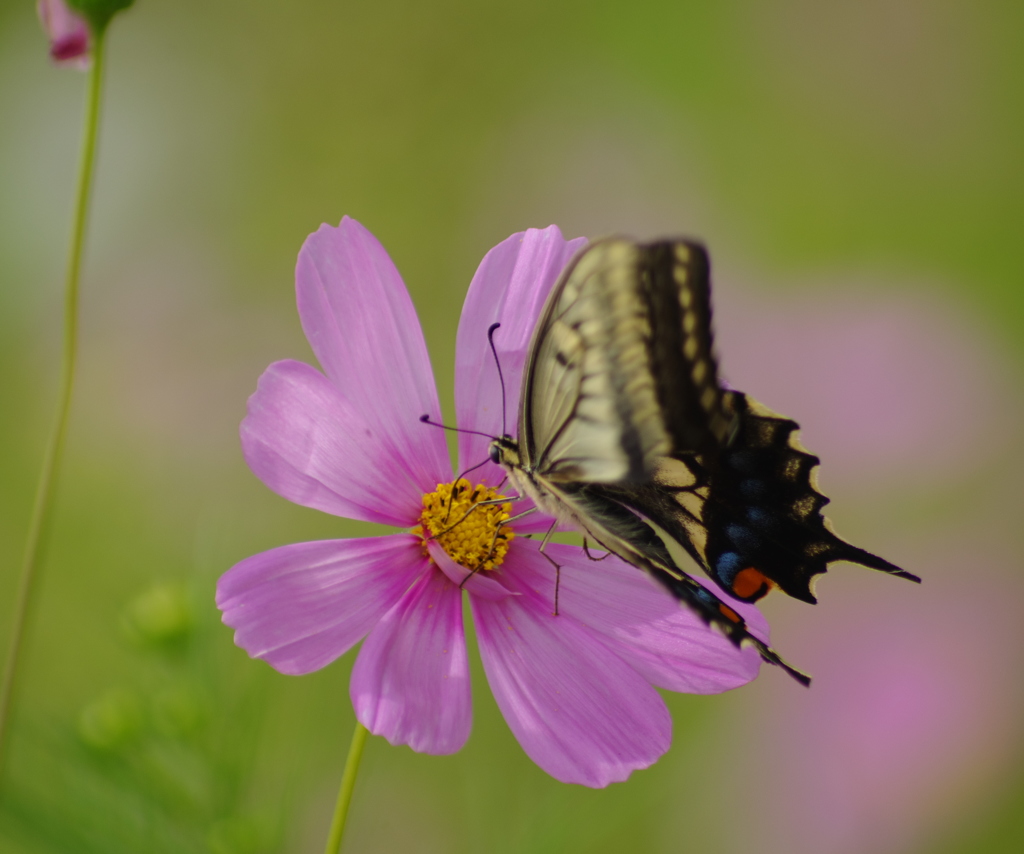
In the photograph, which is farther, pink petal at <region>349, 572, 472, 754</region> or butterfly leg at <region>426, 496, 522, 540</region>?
butterfly leg at <region>426, 496, 522, 540</region>

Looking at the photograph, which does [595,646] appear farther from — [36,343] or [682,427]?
[36,343]

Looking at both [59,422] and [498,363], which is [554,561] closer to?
[498,363]

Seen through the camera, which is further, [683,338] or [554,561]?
[554,561]

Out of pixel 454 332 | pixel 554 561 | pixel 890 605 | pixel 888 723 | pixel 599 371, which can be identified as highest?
pixel 454 332

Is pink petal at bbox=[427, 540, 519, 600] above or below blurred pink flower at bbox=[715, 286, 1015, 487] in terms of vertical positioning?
below

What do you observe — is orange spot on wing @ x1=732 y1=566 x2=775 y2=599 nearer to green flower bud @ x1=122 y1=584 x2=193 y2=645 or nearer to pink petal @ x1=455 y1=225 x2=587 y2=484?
pink petal @ x1=455 y1=225 x2=587 y2=484

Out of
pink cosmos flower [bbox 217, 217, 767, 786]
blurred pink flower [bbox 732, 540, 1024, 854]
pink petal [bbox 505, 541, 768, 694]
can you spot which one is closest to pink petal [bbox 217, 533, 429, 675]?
pink cosmos flower [bbox 217, 217, 767, 786]

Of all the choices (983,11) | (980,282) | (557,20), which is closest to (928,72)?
(983,11)

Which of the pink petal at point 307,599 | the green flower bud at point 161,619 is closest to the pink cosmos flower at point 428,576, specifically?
the pink petal at point 307,599

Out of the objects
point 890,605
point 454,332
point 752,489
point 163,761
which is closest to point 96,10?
point 752,489
